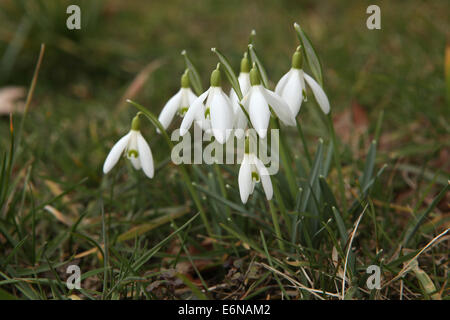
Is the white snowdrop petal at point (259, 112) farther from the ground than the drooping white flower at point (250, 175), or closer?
farther from the ground

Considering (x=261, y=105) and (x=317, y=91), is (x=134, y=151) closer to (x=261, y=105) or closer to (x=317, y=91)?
(x=261, y=105)

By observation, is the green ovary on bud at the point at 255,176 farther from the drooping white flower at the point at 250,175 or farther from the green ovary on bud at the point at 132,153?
the green ovary on bud at the point at 132,153

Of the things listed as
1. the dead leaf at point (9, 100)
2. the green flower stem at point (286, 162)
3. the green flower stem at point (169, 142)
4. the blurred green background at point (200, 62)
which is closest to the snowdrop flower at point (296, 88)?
the green flower stem at point (286, 162)

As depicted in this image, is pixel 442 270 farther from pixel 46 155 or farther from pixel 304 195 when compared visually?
pixel 46 155

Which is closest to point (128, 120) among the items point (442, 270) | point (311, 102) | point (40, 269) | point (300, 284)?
point (311, 102)

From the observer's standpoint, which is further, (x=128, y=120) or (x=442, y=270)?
(x=128, y=120)
